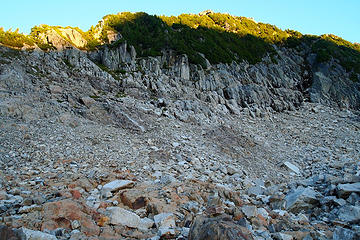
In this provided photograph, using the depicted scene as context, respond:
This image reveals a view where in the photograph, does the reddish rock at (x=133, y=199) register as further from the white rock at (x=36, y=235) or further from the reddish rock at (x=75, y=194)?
the white rock at (x=36, y=235)

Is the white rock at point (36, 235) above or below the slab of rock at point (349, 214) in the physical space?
below

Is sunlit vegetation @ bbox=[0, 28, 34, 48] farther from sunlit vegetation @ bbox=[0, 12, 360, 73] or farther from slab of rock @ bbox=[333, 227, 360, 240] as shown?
slab of rock @ bbox=[333, 227, 360, 240]

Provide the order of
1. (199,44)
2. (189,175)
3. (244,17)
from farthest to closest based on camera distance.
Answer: (244,17), (199,44), (189,175)

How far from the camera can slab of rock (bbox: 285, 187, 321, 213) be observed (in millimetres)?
7585

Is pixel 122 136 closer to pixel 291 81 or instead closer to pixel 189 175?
pixel 189 175

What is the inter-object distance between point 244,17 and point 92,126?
2163 inches

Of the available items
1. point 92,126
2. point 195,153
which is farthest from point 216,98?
point 92,126

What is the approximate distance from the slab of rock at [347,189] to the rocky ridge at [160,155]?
61mm

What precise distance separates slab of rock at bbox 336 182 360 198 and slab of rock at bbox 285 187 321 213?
73cm

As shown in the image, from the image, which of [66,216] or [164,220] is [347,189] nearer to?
[164,220]

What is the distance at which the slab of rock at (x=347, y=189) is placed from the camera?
25.6 feet

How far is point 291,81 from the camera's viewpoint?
1454 inches

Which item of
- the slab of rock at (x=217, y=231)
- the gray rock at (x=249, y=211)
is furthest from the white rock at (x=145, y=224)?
the gray rock at (x=249, y=211)

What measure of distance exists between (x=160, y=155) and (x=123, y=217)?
231 inches
